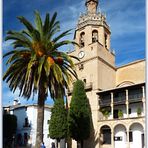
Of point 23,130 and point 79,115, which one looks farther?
point 23,130

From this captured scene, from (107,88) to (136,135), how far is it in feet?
27.7

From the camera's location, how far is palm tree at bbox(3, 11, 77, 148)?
812 inches

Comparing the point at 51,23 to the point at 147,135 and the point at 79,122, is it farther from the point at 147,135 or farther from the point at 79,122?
the point at 79,122

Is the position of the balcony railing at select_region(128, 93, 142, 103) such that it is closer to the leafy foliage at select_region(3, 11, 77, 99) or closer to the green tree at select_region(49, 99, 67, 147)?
the green tree at select_region(49, 99, 67, 147)

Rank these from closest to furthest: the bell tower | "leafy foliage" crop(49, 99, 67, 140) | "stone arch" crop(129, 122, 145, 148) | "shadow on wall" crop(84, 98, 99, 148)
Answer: "stone arch" crop(129, 122, 145, 148)
"shadow on wall" crop(84, 98, 99, 148)
"leafy foliage" crop(49, 99, 67, 140)
the bell tower

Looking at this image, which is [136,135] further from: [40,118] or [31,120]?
[31,120]

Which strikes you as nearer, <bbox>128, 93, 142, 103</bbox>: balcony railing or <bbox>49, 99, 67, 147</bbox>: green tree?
<bbox>128, 93, 142, 103</bbox>: balcony railing

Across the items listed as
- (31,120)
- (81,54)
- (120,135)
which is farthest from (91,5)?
(31,120)

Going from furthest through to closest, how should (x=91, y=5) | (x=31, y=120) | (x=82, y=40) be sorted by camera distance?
1. (x=31, y=120)
2. (x=91, y=5)
3. (x=82, y=40)

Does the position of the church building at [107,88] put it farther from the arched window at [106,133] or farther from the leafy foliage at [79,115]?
the leafy foliage at [79,115]

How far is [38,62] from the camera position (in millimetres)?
20641

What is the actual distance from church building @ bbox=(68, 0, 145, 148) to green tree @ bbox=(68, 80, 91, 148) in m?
2.05

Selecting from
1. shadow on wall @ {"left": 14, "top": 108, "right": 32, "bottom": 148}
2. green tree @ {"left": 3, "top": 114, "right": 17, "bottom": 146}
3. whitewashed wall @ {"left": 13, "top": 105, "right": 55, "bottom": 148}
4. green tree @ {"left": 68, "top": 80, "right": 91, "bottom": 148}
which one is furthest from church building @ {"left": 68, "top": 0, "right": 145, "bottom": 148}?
shadow on wall @ {"left": 14, "top": 108, "right": 32, "bottom": 148}

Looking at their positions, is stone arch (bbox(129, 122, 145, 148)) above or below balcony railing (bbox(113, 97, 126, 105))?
below
